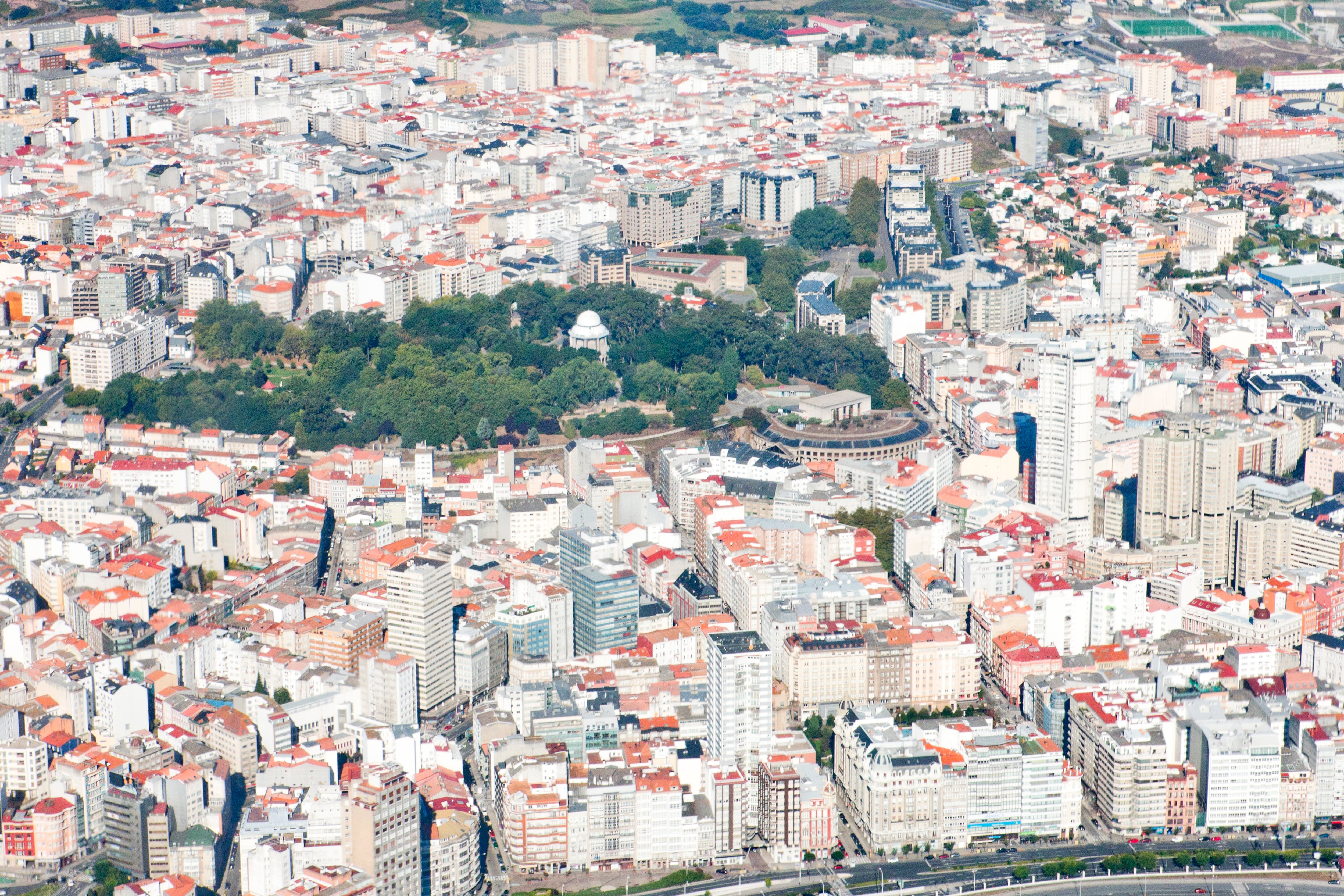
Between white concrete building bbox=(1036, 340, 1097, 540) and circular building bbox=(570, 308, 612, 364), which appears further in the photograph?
circular building bbox=(570, 308, 612, 364)

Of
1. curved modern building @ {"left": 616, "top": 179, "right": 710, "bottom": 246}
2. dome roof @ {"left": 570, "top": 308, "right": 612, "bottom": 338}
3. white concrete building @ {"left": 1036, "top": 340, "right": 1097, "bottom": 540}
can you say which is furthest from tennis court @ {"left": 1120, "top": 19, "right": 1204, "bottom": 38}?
white concrete building @ {"left": 1036, "top": 340, "right": 1097, "bottom": 540}

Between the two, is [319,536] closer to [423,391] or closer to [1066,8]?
[423,391]

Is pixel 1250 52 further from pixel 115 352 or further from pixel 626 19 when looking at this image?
pixel 115 352

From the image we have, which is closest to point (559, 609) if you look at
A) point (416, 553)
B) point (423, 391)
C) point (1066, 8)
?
point (416, 553)

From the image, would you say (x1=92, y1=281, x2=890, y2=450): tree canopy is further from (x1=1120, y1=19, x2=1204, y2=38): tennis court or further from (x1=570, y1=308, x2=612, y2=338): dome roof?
(x1=1120, y1=19, x2=1204, y2=38): tennis court

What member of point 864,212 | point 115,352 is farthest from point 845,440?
point 864,212

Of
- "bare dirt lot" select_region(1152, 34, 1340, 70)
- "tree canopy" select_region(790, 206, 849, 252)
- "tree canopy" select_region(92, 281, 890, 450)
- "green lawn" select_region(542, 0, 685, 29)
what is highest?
"green lawn" select_region(542, 0, 685, 29)
